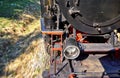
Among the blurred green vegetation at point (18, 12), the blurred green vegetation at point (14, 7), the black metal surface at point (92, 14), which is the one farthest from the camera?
the blurred green vegetation at point (14, 7)

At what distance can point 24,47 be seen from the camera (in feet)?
27.6

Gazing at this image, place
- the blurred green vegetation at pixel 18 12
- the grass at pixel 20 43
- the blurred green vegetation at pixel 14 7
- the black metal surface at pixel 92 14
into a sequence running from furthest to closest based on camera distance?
the blurred green vegetation at pixel 14 7 → the blurred green vegetation at pixel 18 12 → the grass at pixel 20 43 → the black metal surface at pixel 92 14

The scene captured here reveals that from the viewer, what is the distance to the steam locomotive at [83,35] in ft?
16.9

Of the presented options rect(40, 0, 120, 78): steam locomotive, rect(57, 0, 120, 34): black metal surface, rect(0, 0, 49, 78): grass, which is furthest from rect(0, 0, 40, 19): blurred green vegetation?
rect(57, 0, 120, 34): black metal surface

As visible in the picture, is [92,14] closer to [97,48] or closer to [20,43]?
[97,48]

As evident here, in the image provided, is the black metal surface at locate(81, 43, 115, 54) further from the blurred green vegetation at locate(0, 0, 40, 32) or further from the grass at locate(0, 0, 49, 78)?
the blurred green vegetation at locate(0, 0, 40, 32)

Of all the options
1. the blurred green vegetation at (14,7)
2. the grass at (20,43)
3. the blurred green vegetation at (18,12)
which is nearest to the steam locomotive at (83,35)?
the grass at (20,43)

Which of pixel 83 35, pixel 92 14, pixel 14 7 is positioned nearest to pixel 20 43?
pixel 83 35

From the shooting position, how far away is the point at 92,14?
5.26 meters

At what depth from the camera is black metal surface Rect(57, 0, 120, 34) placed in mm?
5156

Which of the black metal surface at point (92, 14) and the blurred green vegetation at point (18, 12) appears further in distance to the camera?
the blurred green vegetation at point (18, 12)

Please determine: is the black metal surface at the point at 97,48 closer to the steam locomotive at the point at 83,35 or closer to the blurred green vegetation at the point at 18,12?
the steam locomotive at the point at 83,35

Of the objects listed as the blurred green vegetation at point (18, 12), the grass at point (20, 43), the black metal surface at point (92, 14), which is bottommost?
the grass at point (20, 43)

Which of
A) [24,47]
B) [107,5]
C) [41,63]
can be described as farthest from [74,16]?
[24,47]
